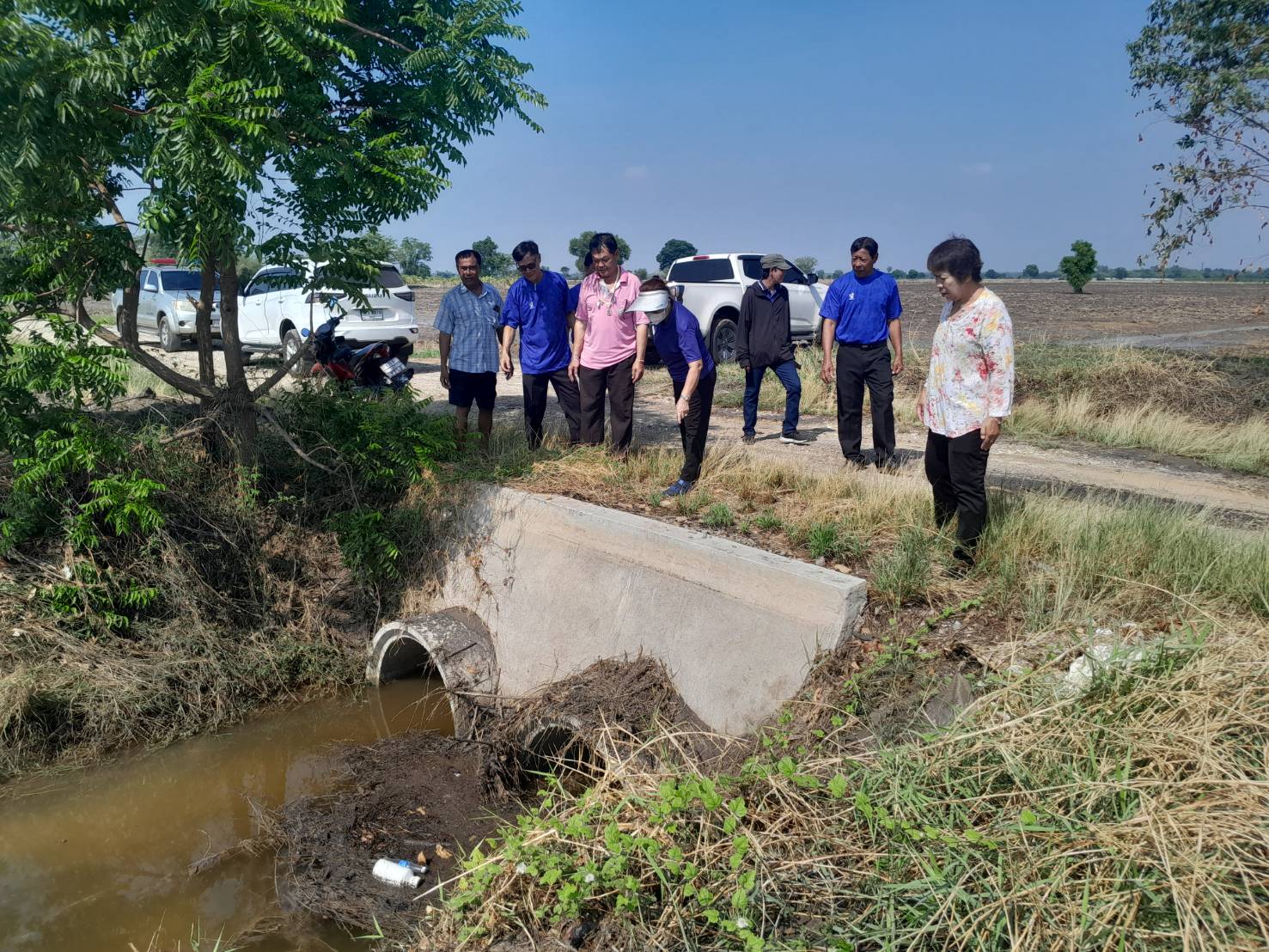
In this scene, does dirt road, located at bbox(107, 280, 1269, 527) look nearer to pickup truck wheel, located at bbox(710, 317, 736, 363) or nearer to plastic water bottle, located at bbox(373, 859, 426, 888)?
pickup truck wheel, located at bbox(710, 317, 736, 363)

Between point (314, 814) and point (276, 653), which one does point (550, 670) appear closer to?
point (314, 814)

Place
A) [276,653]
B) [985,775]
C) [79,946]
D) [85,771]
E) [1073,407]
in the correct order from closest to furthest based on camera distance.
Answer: [985,775], [79,946], [85,771], [276,653], [1073,407]

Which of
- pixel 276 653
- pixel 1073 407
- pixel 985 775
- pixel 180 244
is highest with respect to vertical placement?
pixel 180 244

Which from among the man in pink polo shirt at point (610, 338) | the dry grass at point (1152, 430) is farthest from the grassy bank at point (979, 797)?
the dry grass at point (1152, 430)

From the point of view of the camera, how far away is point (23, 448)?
5.73 meters

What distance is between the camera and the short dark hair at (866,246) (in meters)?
7.38

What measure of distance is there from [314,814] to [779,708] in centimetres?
281

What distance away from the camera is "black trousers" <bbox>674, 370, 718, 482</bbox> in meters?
6.41

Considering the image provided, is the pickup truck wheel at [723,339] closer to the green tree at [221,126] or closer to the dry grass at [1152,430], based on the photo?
the dry grass at [1152,430]

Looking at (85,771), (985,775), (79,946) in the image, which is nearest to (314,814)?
(79,946)

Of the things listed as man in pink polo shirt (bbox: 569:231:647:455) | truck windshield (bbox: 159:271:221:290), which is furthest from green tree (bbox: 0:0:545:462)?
truck windshield (bbox: 159:271:221:290)

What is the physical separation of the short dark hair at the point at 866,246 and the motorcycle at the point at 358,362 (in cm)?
433

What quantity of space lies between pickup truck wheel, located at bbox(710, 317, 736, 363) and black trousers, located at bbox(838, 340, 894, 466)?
7.28 m

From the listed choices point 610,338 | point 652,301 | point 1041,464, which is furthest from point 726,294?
point 652,301
